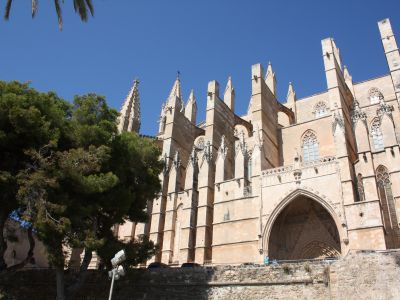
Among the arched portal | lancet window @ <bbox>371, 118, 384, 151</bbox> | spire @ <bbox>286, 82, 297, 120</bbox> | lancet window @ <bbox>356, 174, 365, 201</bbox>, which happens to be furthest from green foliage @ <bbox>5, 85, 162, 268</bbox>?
spire @ <bbox>286, 82, 297, 120</bbox>

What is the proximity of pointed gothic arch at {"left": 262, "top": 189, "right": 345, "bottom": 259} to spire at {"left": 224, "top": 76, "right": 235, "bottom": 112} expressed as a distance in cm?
1153

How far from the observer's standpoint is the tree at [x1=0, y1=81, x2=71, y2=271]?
492 inches

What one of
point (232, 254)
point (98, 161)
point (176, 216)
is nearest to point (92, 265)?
point (176, 216)

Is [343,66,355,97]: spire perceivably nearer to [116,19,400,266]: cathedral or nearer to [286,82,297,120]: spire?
[116,19,400,266]: cathedral

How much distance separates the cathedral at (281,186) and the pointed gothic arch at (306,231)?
5 cm

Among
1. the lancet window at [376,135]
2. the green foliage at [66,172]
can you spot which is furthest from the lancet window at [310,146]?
the green foliage at [66,172]

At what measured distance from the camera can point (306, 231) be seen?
21031 millimetres

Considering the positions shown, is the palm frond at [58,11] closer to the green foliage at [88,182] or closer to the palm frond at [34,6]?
the palm frond at [34,6]

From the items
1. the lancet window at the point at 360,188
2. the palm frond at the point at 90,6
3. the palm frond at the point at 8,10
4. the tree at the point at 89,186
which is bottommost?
the tree at the point at 89,186

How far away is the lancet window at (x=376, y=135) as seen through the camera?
23.8 m

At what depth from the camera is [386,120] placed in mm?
19906

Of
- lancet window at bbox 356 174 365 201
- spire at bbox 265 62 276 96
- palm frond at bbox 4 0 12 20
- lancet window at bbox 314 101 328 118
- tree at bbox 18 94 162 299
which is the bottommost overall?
tree at bbox 18 94 162 299

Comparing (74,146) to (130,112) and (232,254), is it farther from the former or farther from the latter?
(130,112)

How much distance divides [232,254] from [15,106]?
1269 centimetres
